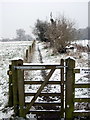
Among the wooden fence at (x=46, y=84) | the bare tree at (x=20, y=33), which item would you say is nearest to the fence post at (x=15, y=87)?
the wooden fence at (x=46, y=84)

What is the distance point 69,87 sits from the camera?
6.44m

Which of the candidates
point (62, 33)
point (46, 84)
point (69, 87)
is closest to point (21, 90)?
point (46, 84)

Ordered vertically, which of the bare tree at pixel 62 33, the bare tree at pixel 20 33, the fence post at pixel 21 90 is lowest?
the fence post at pixel 21 90

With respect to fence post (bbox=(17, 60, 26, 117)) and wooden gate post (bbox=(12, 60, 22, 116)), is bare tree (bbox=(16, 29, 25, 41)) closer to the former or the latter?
wooden gate post (bbox=(12, 60, 22, 116))

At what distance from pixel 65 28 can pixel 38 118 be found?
1815 cm

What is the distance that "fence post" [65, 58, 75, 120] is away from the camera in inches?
250

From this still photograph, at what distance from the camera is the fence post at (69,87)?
6355mm

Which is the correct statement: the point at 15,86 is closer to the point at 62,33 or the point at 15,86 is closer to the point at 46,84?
the point at 46,84

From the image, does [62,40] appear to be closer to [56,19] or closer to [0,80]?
[56,19]

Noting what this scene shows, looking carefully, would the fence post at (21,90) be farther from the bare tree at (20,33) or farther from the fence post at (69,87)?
the bare tree at (20,33)

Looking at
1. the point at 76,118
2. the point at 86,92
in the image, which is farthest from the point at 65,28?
the point at 76,118

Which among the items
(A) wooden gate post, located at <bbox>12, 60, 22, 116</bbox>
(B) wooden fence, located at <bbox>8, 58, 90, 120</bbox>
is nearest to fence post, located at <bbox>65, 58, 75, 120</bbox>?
(B) wooden fence, located at <bbox>8, 58, 90, 120</bbox>

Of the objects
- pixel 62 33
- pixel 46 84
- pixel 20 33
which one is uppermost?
pixel 20 33

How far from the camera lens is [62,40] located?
23812 millimetres
